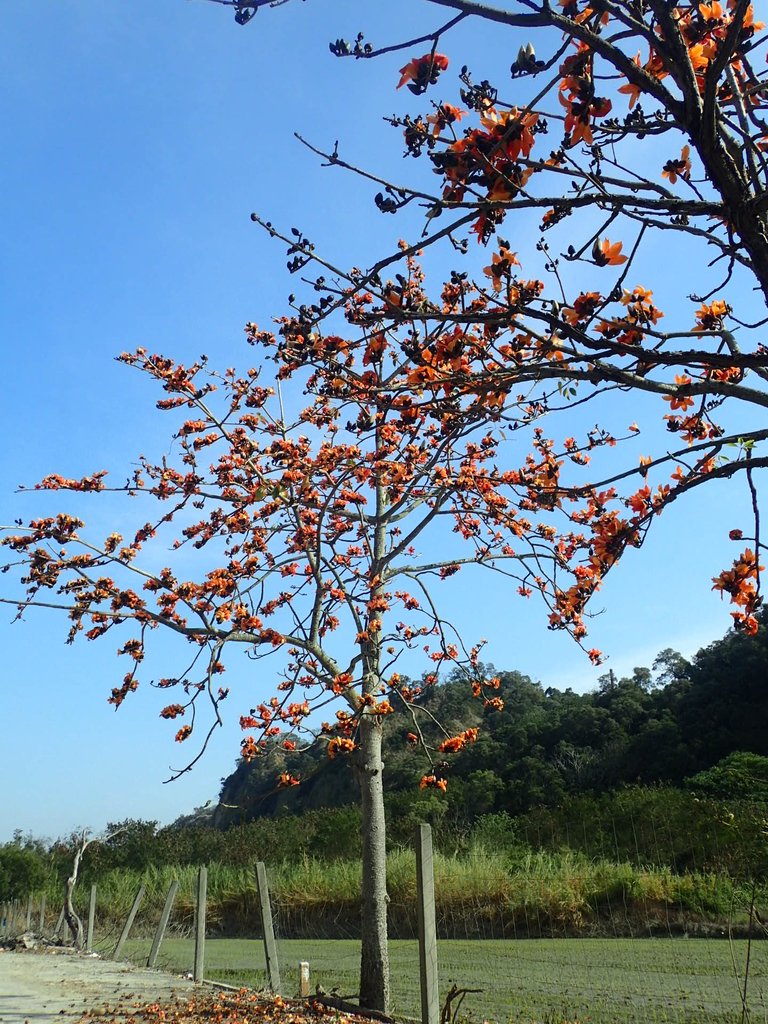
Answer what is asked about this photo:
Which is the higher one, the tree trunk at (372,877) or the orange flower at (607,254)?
the orange flower at (607,254)

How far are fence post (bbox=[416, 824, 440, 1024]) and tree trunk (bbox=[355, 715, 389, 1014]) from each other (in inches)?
60.3

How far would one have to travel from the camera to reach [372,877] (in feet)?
17.9

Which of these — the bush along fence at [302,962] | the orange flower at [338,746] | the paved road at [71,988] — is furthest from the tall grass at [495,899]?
the orange flower at [338,746]

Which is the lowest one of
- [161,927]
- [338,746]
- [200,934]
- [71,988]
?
[71,988]

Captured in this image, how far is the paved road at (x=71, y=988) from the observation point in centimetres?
599

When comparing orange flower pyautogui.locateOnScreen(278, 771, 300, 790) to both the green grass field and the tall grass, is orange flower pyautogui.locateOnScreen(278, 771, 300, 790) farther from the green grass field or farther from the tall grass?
the tall grass

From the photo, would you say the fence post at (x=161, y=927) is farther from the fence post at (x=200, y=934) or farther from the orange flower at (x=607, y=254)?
the orange flower at (x=607, y=254)

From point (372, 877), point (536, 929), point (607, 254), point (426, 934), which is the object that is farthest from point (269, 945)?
point (607, 254)

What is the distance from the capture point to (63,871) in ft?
59.6

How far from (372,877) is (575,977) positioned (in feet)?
5.64

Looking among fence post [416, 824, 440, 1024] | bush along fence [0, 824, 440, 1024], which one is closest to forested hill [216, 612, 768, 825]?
bush along fence [0, 824, 440, 1024]

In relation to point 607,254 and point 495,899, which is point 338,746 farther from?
point 495,899

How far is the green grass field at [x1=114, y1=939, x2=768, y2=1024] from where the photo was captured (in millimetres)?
4812

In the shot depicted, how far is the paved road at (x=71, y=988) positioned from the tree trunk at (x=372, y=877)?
1.84m
